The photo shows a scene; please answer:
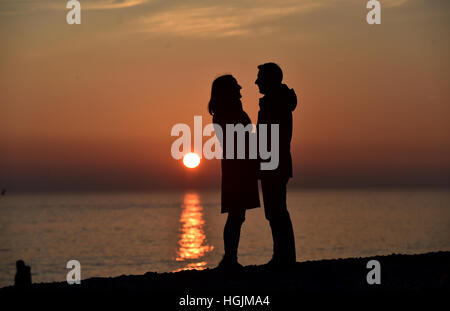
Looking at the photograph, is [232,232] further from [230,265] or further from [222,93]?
[222,93]

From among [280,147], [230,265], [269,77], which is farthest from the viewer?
[230,265]

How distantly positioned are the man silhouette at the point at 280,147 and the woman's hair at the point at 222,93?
375 millimetres

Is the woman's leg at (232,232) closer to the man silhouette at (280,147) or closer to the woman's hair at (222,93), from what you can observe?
the man silhouette at (280,147)

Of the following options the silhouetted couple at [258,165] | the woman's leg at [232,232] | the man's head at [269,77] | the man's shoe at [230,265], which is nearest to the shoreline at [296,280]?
the man's shoe at [230,265]

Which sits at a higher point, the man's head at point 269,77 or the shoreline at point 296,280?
the man's head at point 269,77

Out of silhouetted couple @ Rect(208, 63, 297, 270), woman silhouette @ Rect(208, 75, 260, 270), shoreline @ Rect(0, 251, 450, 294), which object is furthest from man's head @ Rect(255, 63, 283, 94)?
shoreline @ Rect(0, 251, 450, 294)

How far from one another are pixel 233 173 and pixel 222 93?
1096 millimetres

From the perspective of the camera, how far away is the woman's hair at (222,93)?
1007cm

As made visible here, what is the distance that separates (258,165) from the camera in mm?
10328

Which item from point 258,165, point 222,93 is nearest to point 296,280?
point 258,165

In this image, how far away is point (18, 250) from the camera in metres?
84.8
